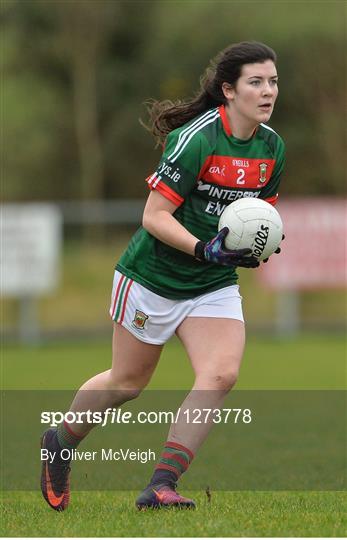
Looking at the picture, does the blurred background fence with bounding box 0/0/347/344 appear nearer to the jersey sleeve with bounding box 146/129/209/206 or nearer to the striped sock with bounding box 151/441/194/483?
the jersey sleeve with bounding box 146/129/209/206

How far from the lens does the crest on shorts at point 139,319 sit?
18.9ft

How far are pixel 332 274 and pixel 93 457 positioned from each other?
41.1ft

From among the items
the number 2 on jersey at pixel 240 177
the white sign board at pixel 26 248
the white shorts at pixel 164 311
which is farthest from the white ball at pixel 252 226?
the white sign board at pixel 26 248

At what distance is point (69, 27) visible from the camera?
32938 millimetres

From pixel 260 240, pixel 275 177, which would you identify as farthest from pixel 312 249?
pixel 260 240

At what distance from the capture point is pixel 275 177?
19.2 ft

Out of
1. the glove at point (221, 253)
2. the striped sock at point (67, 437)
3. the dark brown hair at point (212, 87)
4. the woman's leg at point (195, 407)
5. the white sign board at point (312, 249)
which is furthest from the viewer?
the white sign board at point (312, 249)

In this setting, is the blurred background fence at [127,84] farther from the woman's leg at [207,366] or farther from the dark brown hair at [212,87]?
the woman's leg at [207,366]

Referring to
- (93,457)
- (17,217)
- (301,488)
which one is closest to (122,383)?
(301,488)

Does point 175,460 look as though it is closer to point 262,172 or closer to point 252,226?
point 252,226

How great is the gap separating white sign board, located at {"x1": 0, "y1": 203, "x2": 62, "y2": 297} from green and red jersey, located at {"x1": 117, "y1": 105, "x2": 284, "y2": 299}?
43.4ft

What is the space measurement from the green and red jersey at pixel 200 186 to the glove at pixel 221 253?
0.92ft

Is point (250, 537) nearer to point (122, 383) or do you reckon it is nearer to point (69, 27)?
point (122, 383)

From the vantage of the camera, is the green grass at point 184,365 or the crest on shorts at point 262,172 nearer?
the crest on shorts at point 262,172
